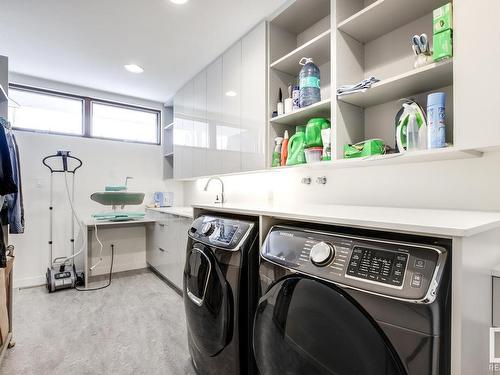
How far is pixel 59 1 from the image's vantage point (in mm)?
1750

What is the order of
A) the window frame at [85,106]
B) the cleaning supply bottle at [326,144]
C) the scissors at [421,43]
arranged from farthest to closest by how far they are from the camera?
1. the window frame at [85,106]
2. the cleaning supply bottle at [326,144]
3. the scissors at [421,43]

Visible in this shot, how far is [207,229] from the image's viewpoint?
145cm

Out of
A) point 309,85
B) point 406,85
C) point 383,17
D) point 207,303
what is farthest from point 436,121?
point 207,303

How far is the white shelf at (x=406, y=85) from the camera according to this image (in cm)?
112

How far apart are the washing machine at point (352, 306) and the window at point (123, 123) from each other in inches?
136

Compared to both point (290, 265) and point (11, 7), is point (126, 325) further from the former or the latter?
point (11, 7)

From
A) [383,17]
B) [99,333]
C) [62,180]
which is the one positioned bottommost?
[99,333]

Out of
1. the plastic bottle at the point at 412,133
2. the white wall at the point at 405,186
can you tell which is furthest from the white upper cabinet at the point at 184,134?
the plastic bottle at the point at 412,133

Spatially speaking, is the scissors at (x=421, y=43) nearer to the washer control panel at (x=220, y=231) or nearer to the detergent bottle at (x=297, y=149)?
the detergent bottle at (x=297, y=149)

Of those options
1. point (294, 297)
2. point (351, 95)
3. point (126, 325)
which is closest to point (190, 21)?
point (351, 95)

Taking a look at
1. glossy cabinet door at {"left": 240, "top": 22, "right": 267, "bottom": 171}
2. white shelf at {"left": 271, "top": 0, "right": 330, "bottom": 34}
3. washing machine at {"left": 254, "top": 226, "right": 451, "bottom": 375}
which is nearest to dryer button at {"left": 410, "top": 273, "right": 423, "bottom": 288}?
washing machine at {"left": 254, "top": 226, "right": 451, "bottom": 375}

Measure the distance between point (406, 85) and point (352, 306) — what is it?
3.69 feet

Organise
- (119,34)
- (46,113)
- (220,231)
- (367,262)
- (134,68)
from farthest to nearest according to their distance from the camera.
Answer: (46,113) → (134,68) → (119,34) → (220,231) → (367,262)

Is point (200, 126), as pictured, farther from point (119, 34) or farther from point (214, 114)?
point (119, 34)
